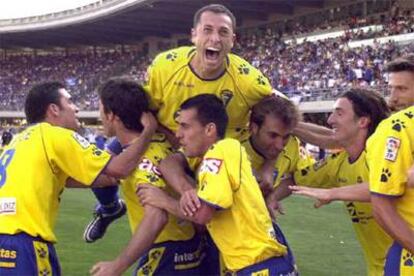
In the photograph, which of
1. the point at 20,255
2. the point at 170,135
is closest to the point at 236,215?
the point at 170,135

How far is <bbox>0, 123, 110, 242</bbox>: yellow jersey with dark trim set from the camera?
14.3 ft

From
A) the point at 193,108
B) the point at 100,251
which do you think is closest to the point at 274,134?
A: the point at 193,108

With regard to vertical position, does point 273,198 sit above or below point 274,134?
below

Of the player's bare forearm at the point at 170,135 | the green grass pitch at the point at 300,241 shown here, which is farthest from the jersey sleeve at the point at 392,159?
the green grass pitch at the point at 300,241

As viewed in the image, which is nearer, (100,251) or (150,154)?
(150,154)

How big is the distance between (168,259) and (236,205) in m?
0.99

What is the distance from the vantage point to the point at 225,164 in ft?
12.6

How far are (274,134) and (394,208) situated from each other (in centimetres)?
132

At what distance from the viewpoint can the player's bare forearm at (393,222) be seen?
368 cm

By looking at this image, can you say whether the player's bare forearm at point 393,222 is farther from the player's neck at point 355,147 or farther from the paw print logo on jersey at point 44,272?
the paw print logo on jersey at point 44,272

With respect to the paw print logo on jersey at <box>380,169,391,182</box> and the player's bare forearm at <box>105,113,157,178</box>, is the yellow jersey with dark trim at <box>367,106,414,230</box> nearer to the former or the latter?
the paw print logo on jersey at <box>380,169,391,182</box>

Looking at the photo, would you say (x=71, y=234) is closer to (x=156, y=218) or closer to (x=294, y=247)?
(x=294, y=247)

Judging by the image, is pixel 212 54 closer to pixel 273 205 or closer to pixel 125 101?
pixel 125 101

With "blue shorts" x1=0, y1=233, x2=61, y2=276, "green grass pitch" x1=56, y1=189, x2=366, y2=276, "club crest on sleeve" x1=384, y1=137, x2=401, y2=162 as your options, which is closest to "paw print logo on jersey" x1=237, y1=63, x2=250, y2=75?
"club crest on sleeve" x1=384, y1=137, x2=401, y2=162
